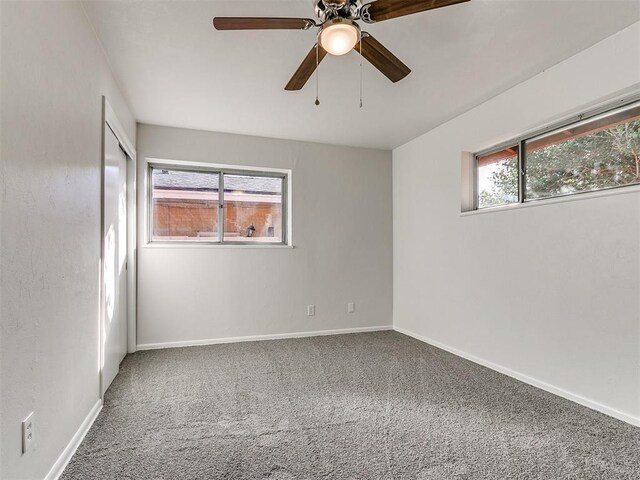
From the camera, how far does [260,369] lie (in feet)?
10.1

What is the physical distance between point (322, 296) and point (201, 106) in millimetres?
2419

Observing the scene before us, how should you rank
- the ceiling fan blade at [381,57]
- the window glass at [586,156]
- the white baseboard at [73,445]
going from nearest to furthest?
the white baseboard at [73,445]
the ceiling fan blade at [381,57]
the window glass at [586,156]

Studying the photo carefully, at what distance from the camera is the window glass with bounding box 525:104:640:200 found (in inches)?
88.5

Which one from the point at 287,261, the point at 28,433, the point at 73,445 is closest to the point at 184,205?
the point at 287,261

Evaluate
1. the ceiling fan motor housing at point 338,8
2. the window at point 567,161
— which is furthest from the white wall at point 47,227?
the window at point 567,161

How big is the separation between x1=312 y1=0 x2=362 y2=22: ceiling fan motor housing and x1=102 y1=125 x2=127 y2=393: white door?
168 cm

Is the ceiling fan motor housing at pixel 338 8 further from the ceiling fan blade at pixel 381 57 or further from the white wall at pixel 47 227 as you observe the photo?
the white wall at pixel 47 227

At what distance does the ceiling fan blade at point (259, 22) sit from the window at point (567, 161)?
2075 millimetres

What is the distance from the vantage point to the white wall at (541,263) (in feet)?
7.12

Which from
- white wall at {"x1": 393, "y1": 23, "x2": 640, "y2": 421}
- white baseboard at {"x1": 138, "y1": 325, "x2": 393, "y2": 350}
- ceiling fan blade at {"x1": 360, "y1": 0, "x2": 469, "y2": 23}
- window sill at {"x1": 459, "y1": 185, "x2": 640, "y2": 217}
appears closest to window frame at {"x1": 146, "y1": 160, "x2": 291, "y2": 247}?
white baseboard at {"x1": 138, "y1": 325, "x2": 393, "y2": 350}

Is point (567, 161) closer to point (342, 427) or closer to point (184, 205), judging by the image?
point (342, 427)

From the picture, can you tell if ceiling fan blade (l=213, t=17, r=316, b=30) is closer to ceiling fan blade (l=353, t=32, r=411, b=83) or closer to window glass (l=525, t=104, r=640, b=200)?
ceiling fan blade (l=353, t=32, r=411, b=83)

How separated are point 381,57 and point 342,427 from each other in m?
2.05

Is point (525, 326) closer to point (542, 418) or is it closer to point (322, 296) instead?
point (542, 418)
